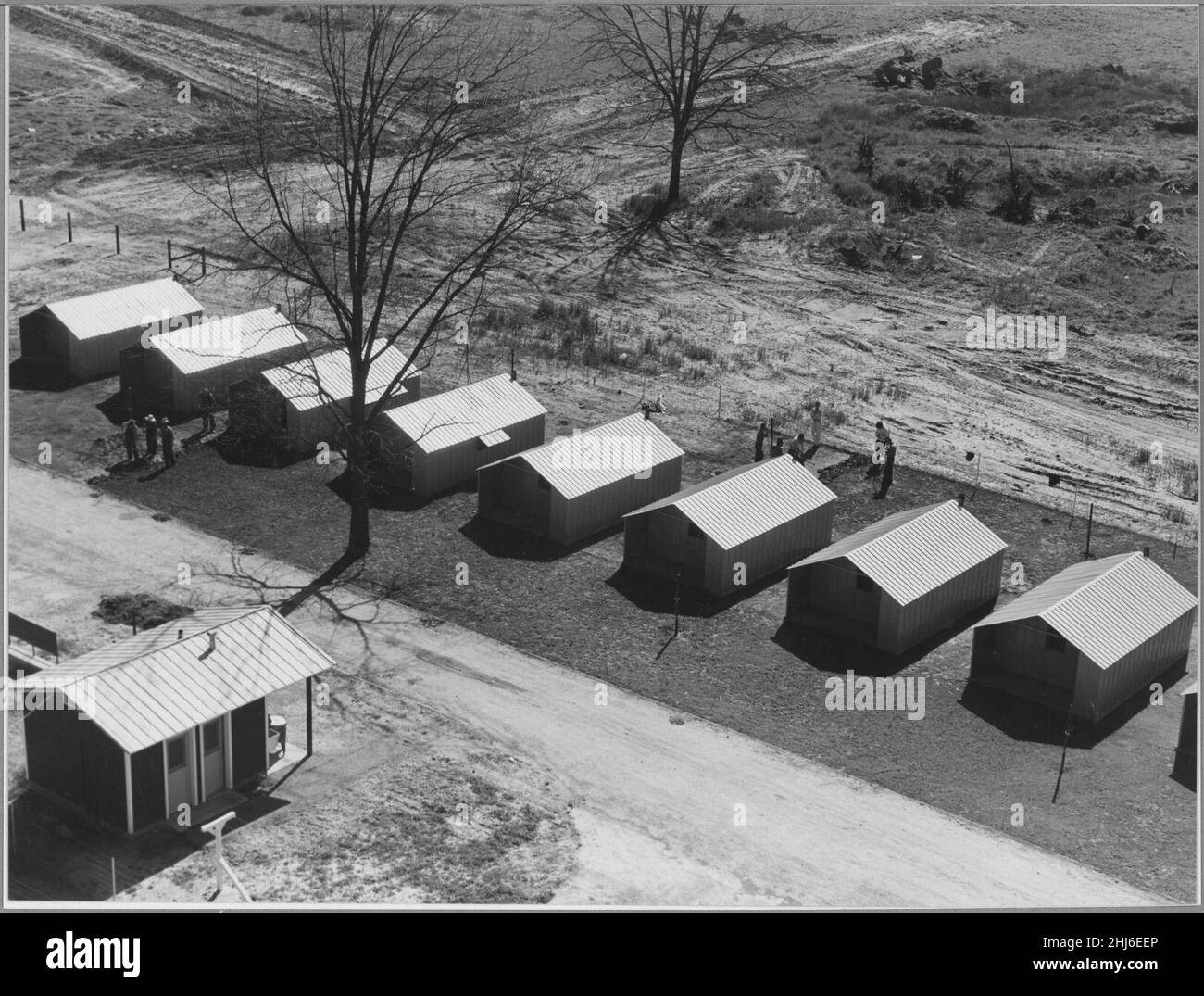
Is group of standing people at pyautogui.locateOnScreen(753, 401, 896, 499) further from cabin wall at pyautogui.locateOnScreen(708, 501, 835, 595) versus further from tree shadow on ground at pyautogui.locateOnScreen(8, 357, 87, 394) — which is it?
tree shadow on ground at pyautogui.locateOnScreen(8, 357, 87, 394)

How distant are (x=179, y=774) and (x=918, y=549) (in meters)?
21.3

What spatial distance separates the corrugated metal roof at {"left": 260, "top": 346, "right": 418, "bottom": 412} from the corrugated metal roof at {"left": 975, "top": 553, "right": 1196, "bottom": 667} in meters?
22.7

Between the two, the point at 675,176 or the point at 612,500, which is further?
the point at 675,176

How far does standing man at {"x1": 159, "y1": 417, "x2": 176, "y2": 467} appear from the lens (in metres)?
57.3

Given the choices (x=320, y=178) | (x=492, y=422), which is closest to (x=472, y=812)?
(x=492, y=422)

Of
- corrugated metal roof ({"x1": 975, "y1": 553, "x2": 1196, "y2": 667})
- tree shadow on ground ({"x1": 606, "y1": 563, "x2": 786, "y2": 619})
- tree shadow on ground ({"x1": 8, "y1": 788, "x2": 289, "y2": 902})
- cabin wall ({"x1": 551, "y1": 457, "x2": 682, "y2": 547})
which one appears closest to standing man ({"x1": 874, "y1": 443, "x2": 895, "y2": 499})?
cabin wall ({"x1": 551, "y1": 457, "x2": 682, "y2": 547})

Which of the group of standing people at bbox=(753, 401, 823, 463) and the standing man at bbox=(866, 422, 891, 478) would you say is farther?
the group of standing people at bbox=(753, 401, 823, 463)

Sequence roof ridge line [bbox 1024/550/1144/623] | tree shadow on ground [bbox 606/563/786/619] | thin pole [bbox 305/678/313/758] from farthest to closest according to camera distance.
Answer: tree shadow on ground [bbox 606/563/786/619], roof ridge line [bbox 1024/550/1144/623], thin pole [bbox 305/678/313/758]

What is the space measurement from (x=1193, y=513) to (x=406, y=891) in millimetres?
33101

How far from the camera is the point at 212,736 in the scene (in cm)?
3872

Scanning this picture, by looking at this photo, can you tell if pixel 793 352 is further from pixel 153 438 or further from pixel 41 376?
pixel 41 376

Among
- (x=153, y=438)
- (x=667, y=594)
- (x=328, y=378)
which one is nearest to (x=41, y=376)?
(x=153, y=438)

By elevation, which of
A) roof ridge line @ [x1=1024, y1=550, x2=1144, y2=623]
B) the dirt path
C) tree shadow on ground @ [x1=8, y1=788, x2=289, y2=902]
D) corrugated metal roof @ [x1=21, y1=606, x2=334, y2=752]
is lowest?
the dirt path

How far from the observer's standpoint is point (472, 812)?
39.2m
